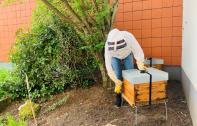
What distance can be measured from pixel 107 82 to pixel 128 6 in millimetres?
1968

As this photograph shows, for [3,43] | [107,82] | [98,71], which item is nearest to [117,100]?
[107,82]

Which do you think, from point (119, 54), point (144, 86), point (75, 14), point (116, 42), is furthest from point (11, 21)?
point (144, 86)

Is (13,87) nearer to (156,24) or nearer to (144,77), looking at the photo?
(156,24)

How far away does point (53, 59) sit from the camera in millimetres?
7602

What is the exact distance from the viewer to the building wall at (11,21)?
1002 centimetres

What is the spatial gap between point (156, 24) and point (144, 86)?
2.62m

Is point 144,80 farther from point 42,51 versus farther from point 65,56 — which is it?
point 42,51

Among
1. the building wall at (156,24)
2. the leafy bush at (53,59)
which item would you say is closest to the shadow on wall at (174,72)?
the building wall at (156,24)

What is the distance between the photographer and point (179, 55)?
7121mm

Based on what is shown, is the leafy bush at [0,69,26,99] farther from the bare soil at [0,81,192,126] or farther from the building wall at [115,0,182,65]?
the building wall at [115,0,182,65]

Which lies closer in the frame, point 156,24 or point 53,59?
point 156,24

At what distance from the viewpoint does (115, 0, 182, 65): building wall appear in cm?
709

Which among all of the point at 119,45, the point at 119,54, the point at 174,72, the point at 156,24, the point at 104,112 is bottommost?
the point at 104,112

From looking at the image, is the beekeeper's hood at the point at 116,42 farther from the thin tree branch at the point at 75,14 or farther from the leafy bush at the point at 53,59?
the leafy bush at the point at 53,59
